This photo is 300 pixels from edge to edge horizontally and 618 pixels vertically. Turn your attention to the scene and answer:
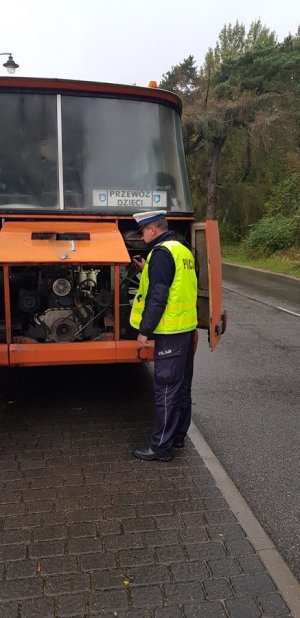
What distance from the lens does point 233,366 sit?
674 cm

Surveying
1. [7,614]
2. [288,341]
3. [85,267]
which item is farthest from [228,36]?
[7,614]

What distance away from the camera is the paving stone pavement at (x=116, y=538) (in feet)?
8.20

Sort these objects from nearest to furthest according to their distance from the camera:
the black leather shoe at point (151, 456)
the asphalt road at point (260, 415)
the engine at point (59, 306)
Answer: the asphalt road at point (260, 415)
the black leather shoe at point (151, 456)
the engine at point (59, 306)

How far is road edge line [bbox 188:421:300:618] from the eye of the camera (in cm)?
259

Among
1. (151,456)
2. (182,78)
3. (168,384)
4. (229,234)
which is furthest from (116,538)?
(182,78)

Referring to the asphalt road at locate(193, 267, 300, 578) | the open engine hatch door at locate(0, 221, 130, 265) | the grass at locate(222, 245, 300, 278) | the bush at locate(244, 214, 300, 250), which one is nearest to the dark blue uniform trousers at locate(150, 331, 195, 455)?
the asphalt road at locate(193, 267, 300, 578)

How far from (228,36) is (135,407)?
139 feet

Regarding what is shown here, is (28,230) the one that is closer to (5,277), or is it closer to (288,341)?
(5,277)

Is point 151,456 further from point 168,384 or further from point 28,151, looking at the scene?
point 28,151

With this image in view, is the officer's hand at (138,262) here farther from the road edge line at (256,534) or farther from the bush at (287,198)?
the bush at (287,198)

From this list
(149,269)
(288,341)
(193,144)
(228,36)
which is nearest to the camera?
(149,269)

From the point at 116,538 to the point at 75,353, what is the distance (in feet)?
5.08

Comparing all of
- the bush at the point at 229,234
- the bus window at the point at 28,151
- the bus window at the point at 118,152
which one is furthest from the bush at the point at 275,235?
the bus window at the point at 28,151

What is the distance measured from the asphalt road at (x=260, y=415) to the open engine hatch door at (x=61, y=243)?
178cm
